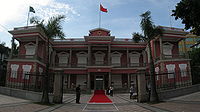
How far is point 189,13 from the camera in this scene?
22.5 ft

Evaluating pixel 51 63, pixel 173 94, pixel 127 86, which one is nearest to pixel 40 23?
pixel 173 94

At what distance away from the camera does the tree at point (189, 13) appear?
21.3 feet

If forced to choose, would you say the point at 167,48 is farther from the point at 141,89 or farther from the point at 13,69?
the point at 13,69

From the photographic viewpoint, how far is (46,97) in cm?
1145

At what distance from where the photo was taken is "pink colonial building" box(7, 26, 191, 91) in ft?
73.0

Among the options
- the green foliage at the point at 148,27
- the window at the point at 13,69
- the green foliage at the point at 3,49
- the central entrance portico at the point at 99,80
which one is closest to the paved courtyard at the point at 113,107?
the green foliage at the point at 148,27

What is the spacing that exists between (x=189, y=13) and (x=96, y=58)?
2220 cm

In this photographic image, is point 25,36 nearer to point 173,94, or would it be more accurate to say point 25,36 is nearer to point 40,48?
point 40,48

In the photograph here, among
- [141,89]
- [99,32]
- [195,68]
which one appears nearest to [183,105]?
[141,89]

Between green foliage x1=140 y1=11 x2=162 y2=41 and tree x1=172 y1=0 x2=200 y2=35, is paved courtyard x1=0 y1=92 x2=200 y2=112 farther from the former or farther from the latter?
green foliage x1=140 y1=11 x2=162 y2=41

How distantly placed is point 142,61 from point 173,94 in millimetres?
15944

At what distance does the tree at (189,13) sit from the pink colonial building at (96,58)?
1534 cm

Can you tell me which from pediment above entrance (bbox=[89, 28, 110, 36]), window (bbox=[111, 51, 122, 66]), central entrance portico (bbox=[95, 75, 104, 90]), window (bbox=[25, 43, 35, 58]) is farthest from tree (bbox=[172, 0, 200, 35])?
window (bbox=[25, 43, 35, 58])

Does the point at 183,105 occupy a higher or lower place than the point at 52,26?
lower
